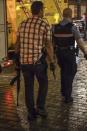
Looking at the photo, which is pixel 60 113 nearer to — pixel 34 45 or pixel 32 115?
pixel 32 115

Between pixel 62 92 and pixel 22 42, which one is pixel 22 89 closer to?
pixel 62 92

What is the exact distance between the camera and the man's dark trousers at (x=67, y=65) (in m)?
9.61

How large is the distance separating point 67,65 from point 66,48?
350 mm

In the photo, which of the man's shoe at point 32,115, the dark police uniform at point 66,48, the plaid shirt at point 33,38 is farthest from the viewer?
the dark police uniform at point 66,48

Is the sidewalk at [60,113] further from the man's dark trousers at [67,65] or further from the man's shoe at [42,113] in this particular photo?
the man's dark trousers at [67,65]

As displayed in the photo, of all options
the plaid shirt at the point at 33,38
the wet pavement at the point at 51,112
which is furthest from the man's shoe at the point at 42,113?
the plaid shirt at the point at 33,38

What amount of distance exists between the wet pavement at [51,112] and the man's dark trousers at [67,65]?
312mm

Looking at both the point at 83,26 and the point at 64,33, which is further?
the point at 83,26

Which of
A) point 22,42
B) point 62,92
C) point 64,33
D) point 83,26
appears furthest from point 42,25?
point 83,26

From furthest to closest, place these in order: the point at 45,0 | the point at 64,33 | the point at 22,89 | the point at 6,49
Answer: the point at 45,0
the point at 6,49
the point at 22,89
the point at 64,33

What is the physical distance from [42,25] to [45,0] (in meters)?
9.94

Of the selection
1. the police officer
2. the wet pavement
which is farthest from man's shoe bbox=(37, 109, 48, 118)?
the police officer

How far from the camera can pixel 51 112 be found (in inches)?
350

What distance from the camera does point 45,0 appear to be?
1789cm
